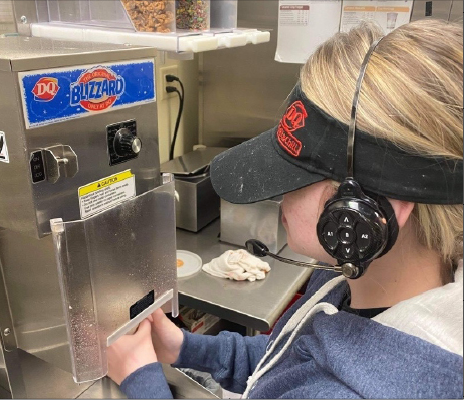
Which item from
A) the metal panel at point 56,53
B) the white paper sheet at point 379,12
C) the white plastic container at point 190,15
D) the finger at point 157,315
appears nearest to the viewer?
the metal panel at point 56,53

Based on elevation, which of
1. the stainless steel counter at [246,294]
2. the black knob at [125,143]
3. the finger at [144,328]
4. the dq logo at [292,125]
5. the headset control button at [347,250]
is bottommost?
the stainless steel counter at [246,294]

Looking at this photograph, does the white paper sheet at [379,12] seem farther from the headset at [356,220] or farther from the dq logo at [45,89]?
the dq logo at [45,89]

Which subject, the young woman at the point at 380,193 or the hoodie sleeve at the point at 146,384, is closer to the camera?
the young woman at the point at 380,193

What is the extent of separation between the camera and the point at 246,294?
1.21 metres

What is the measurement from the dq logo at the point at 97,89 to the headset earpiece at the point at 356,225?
12.1 inches

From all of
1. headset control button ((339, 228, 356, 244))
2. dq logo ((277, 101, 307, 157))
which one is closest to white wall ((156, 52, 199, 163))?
dq logo ((277, 101, 307, 157))

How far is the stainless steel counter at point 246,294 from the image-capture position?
3.72ft

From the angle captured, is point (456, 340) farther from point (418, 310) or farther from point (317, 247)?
point (317, 247)

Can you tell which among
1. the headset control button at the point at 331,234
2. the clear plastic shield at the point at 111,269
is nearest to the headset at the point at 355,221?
the headset control button at the point at 331,234

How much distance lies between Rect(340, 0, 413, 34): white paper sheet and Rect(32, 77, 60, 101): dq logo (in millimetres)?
1181

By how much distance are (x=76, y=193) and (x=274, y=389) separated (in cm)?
41

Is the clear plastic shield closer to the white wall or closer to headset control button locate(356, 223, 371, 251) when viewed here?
headset control button locate(356, 223, 371, 251)

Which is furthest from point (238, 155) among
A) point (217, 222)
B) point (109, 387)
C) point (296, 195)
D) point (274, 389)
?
point (217, 222)

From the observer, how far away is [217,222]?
163cm
